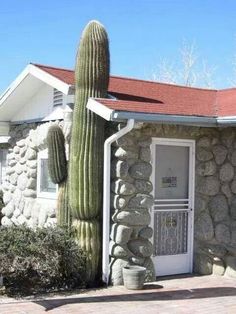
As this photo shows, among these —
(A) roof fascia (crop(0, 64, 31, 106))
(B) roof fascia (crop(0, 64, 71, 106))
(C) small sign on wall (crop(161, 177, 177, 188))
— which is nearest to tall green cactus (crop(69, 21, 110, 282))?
(B) roof fascia (crop(0, 64, 71, 106))

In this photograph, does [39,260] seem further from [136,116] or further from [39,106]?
[39,106]

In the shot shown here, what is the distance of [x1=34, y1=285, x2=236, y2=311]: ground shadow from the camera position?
7.04 metres

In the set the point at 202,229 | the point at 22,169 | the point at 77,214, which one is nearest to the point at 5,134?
the point at 22,169

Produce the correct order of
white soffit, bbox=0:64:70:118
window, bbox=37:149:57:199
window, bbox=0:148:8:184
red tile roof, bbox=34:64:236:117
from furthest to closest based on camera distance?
window, bbox=0:148:8:184 → window, bbox=37:149:57:199 → white soffit, bbox=0:64:70:118 → red tile roof, bbox=34:64:236:117

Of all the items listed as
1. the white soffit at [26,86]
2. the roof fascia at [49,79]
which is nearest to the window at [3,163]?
the white soffit at [26,86]

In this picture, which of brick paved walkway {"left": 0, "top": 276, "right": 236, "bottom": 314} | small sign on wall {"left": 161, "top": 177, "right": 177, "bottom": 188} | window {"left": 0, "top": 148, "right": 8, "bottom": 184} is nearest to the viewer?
brick paved walkway {"left": 0, "top": 276, "right": 236, "bottom": 314}

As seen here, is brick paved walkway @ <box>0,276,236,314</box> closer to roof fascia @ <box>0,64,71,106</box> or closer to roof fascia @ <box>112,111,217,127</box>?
roof fascia @ <box>112,111,217,127</box>

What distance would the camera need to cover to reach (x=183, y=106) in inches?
359

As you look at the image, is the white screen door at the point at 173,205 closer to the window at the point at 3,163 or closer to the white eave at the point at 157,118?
the white eave at the point at 157,118

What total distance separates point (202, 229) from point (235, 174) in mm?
1136

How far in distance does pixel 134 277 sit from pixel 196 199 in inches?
83.7

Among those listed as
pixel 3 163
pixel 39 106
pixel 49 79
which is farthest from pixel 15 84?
pixel 3 163

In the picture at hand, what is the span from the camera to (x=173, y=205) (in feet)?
29.2

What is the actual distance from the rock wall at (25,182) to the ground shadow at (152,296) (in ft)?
8.17
